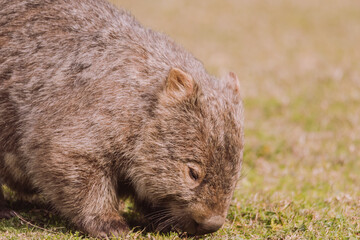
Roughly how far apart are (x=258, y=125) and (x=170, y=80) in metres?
4.07

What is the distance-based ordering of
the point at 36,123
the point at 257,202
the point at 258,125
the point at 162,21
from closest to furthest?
1. the point at 36,123
2. the point at 257,202
3. the point at 258,125
4. the point at 162,21

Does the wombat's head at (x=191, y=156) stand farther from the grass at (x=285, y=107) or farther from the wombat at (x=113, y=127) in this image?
the grass at (x=285, y=107)

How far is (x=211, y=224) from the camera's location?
3.80 meters

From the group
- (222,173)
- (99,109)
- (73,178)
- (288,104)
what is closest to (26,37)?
(99,109)

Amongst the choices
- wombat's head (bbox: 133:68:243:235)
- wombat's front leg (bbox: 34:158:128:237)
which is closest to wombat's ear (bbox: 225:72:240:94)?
wombat's head (bbox: 133:68:243:235)

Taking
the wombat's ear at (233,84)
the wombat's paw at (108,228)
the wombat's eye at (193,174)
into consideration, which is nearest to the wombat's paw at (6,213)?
the wombat's paw at (108,228)

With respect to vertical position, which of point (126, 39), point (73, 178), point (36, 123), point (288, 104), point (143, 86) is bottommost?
point (73, 178)

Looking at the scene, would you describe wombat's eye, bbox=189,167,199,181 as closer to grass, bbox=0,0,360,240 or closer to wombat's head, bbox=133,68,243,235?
wombat's head, bbox=133,68,243,235

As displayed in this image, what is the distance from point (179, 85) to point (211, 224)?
1.00 metres

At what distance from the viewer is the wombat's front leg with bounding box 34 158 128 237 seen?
3986mm

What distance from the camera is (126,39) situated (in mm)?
4410

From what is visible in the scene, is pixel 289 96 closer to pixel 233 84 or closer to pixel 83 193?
pixel 233 84

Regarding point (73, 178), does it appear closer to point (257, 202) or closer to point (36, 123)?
point (36, 123)

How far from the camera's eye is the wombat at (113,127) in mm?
3926
